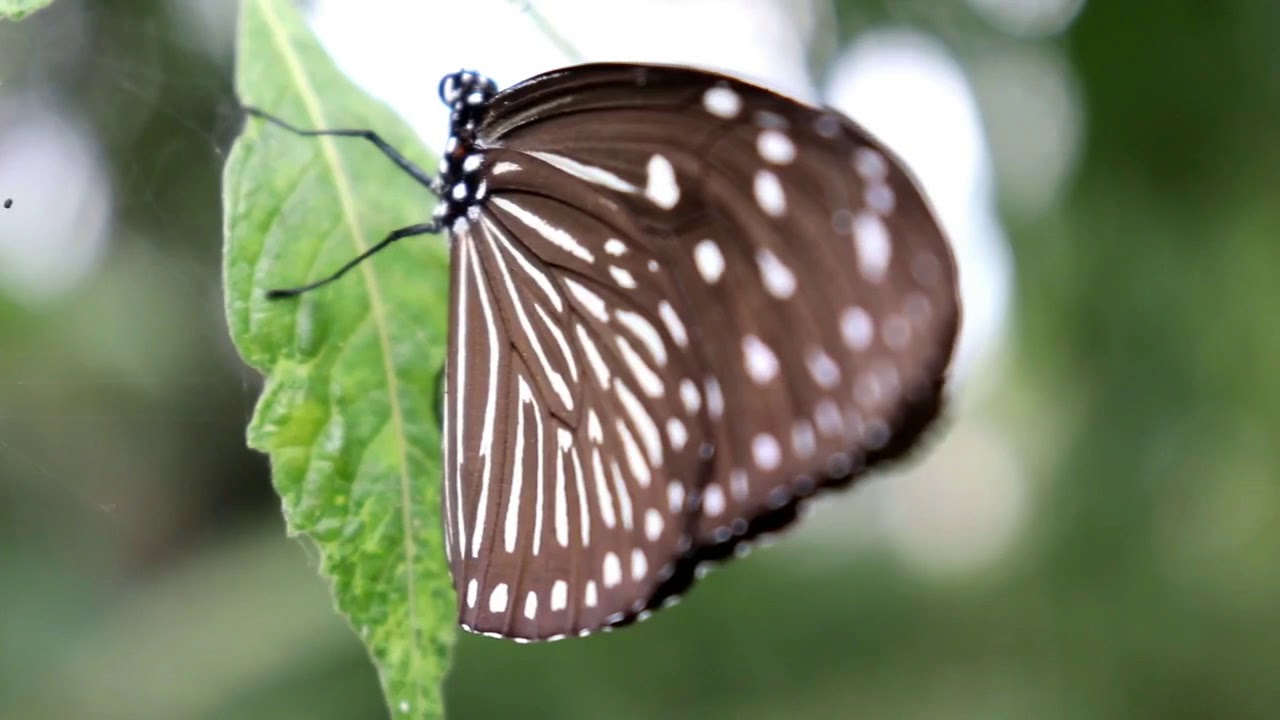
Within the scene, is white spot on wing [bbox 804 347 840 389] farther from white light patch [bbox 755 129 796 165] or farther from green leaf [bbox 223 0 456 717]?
green leaf [bbox 223 0 456 717]

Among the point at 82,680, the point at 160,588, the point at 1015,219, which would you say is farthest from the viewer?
the point at 1015,219

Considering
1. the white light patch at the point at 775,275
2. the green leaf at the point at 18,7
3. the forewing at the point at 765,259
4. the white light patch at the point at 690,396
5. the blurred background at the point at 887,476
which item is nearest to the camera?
the green leaf at the point at 18,7

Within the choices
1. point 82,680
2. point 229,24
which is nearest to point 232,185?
point 229,24

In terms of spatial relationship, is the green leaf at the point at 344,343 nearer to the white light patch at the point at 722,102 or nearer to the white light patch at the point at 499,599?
the white light patch at the point at 499,599

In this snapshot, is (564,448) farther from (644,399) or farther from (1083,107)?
(1083,107)

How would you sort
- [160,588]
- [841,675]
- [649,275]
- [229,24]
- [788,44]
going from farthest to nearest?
1. [841,675]
2. [788,44]
3. [160,588]
4. [229,24]
5. [649,275]

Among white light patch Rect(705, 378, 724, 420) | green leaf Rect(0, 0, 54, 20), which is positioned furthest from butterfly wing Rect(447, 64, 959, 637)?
green leaf Rect(0, 0, 54, 20)

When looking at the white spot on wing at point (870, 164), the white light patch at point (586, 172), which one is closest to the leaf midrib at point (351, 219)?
the white light patch at point (586, 172)

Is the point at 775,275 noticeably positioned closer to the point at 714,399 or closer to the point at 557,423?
the point at 714,399
